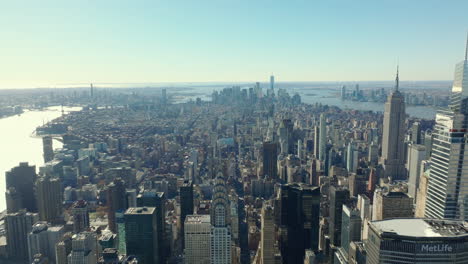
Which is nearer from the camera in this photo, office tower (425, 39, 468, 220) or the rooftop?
office tower (425, 39, 468, 220)

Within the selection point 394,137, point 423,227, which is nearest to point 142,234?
point 423,227

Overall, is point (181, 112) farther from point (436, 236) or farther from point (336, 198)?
point (436, 236)

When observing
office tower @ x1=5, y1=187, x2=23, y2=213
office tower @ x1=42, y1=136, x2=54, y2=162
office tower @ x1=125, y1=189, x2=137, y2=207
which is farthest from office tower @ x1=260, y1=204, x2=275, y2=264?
office tower @ x1=42, y1=136, x2=54, y2=162

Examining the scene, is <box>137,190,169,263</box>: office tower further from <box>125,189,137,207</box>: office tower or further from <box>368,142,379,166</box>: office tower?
<box>368,142,379,166</box>: office tower

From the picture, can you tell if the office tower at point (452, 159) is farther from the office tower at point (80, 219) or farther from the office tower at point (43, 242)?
the office tower at point (80, 219)

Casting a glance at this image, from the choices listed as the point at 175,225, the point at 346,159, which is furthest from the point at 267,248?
the point at 346,159

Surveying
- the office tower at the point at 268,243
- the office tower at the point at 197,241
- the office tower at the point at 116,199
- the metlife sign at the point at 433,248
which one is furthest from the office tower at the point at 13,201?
the metlife sign at the point at 433,248
